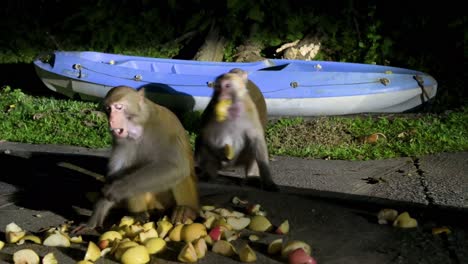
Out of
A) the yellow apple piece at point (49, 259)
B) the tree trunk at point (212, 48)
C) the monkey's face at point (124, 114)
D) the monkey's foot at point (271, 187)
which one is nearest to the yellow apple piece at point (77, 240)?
the yellow apple piece at point (49, 259)

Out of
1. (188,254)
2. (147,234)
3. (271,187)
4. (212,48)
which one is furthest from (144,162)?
(212,48)

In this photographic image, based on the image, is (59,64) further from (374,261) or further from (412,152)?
(374,261)

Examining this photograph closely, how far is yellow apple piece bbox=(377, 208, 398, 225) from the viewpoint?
4234mm

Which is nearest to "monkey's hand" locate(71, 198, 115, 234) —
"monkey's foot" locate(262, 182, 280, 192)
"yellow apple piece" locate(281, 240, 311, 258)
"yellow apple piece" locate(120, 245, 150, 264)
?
"yellow apple piece" locate(120, 245, 150, 264)

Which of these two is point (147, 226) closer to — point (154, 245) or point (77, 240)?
point (154, 245)

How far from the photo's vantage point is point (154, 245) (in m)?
3.76

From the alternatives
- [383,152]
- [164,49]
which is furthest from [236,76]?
[164,49]

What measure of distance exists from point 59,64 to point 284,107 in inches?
108

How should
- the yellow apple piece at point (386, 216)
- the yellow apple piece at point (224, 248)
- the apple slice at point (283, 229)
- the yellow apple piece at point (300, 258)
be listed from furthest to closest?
the yellow apple piece at point (386, 216) < the apple slice at point (283, 229) < the yellow apple piece at point (224, 248) < the yellow apple piece at point (300, 258)

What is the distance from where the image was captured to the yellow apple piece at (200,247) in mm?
3693

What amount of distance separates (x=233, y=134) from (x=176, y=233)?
1.53 meters

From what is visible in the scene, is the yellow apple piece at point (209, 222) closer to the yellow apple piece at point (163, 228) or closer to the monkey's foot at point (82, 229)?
the yellow apple piece at point (163, 228)

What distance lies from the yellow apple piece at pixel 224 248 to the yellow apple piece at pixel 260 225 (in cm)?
39

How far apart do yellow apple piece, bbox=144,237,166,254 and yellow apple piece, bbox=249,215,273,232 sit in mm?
567
